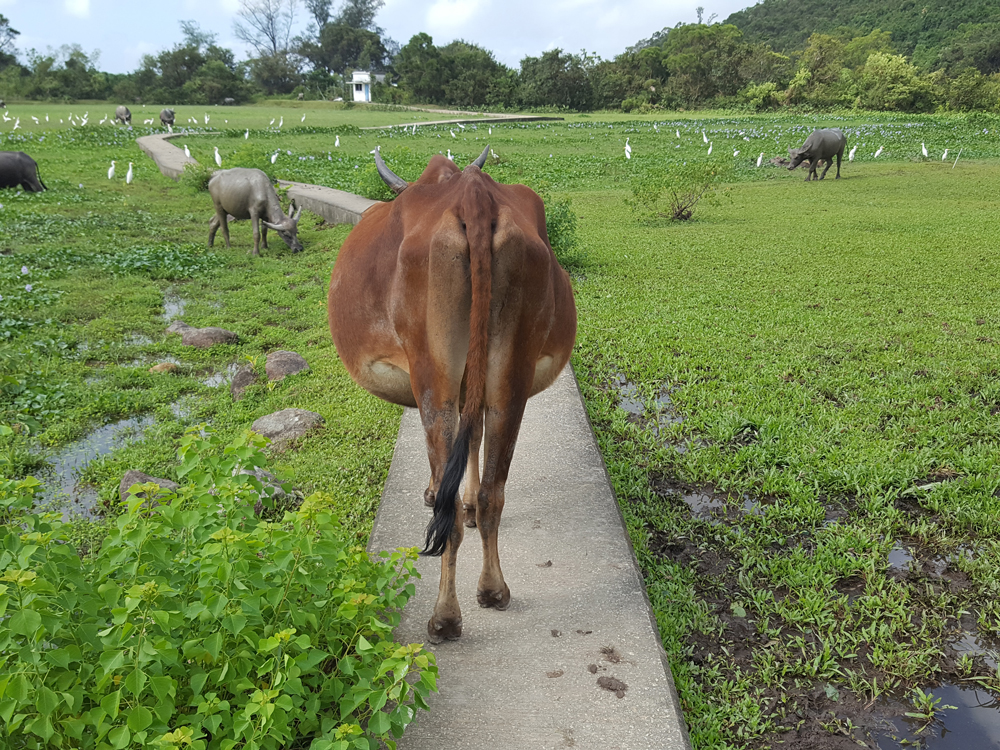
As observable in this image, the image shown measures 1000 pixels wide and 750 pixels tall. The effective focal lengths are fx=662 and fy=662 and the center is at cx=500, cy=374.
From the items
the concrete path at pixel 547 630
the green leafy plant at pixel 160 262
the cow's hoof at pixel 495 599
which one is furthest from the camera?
the green leafy plant at pixel 160 262

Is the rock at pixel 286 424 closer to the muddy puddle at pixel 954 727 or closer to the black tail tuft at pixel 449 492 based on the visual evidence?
the black tail tuft at pixel 449 492

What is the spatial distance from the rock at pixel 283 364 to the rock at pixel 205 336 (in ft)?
2.80

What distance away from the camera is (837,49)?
163 ft

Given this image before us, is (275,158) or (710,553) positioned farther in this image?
(275,158)

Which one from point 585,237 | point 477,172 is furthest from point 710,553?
point 585,237

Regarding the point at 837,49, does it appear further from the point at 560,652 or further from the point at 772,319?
the point at 560,652

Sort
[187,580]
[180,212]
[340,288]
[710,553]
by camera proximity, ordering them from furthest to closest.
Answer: [180,212] → [710,553] → [340,288] → [187,580]

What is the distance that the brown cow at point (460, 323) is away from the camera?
8.18 feet

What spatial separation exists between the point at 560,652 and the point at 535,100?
5792 centimetres

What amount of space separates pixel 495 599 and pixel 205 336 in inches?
205

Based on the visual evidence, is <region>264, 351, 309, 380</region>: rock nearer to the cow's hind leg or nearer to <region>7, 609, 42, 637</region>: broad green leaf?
the cow's hind leg

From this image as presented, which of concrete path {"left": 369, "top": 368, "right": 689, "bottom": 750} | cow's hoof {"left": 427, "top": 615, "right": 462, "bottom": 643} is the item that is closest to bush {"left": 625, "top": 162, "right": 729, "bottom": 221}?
concrete path {"left": 369, "top": 368, "right": 689, "bottom": 750}

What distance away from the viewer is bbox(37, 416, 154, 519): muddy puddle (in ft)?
14.0

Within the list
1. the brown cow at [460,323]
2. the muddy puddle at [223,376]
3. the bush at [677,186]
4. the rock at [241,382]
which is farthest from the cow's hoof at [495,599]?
the bush at [677,186]
